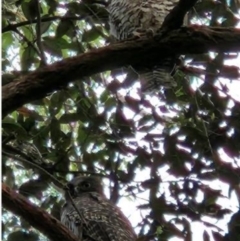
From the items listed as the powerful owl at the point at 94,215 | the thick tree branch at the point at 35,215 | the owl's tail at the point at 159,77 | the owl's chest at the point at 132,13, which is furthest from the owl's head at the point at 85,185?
the thick tree branch at the point at 35,215

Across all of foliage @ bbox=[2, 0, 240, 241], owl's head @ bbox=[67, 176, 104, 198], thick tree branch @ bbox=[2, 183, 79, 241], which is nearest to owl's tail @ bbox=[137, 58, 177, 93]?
foliage @ bbox=[2, 0, 240, 241]

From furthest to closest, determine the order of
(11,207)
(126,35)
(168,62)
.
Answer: (126,35)
(168,62)
(11,207)

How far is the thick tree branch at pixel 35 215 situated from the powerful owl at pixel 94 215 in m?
0.65

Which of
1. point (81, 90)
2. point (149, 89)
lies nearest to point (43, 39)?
point (81, 90)

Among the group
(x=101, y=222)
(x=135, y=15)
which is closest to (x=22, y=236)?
(x=101, y=222)

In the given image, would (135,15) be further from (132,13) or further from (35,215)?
(35,215)

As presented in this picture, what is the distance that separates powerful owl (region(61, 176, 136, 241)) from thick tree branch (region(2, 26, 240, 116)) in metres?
0.72

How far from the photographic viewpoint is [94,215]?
8.90 feet

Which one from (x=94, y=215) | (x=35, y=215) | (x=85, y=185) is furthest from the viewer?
(x=85, y=185)

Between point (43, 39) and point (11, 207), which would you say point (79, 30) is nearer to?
point (43, 39)

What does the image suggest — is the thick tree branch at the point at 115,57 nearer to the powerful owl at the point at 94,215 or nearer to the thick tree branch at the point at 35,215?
the thick tree branch at the point at 35,215

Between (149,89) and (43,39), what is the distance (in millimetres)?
383

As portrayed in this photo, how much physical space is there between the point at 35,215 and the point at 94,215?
1.17 m

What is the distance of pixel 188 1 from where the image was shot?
1651mm
